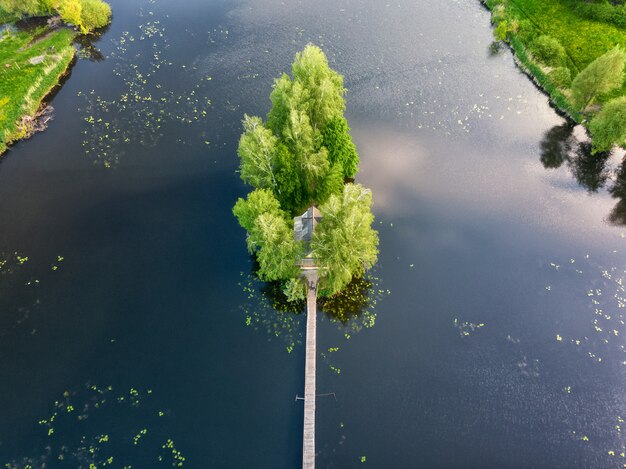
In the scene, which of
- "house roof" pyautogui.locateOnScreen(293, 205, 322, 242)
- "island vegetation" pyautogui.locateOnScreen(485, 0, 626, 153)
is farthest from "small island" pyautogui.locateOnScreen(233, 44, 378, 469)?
"island vegetation" pyautogui.locateOnScreen(485, 0, 626, 153)

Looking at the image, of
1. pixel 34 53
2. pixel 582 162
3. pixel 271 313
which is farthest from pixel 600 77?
pixel 34 53

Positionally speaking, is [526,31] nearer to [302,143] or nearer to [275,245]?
[302,143]

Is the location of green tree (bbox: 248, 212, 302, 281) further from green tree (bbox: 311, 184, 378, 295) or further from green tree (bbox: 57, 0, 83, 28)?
green tree (bbox: 57, 0, 83, 28)

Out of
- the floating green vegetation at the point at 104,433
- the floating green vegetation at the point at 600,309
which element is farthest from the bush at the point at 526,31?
Answer: the floating green vegetation at the point at 104,433

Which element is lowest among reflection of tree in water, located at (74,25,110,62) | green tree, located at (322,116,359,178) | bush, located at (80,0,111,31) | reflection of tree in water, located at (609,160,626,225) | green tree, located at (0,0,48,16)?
reflection of tree in water, located at (609,160,626,225)

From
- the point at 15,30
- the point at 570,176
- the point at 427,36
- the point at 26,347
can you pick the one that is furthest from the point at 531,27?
the point at 15,30

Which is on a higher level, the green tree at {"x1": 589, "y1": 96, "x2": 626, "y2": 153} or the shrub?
the shrub

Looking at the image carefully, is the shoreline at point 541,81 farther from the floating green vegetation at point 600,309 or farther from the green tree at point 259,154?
the green tree at point 259,154
